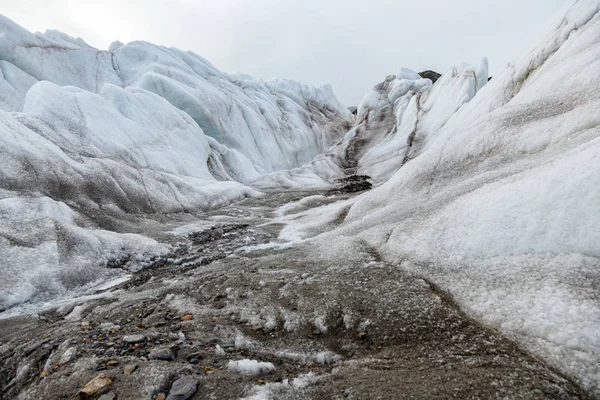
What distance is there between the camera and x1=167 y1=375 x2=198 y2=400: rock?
5754 millimetres

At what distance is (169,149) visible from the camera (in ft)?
128

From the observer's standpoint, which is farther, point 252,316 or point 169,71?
point 169,71

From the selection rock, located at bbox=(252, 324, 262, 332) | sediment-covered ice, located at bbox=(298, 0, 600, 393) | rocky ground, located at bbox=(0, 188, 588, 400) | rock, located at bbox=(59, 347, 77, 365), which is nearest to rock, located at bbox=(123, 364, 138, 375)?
rocky ground, located at bbox=(0, 188, 588, 400)

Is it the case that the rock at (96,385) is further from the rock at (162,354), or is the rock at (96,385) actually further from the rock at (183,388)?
the rock at (183,388)

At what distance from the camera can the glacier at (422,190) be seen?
26.8ft

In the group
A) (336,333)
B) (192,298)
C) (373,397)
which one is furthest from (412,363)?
(192,298)

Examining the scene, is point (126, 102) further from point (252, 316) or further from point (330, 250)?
point (252, 316)

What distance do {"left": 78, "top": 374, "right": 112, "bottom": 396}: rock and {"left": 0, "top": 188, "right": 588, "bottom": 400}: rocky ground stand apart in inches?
0.9

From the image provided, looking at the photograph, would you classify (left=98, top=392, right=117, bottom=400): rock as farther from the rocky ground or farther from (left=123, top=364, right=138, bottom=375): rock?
(left=123, top=364, right=138, bottom=375): rock

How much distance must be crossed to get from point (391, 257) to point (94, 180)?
69.8 feet

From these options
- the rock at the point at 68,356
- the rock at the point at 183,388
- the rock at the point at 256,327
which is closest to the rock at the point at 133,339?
the rock at the point at 68,356

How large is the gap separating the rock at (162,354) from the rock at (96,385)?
3.43 feet

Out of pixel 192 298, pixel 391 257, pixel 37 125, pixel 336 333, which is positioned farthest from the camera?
pixel 37 125

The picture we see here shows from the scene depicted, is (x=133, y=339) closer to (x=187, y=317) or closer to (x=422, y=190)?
(x=187, y=317)
